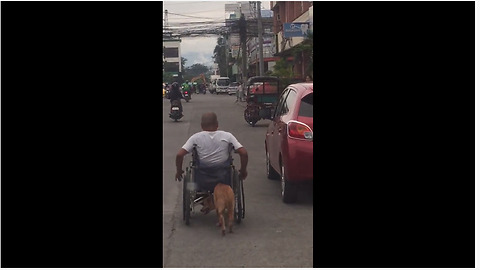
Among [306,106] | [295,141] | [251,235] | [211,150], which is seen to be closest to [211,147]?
[211,150]

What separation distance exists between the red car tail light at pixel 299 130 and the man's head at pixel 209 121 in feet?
3.94

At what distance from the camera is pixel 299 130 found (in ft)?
23.3

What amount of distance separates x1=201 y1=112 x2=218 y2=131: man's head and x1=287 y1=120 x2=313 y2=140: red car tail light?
1201mm

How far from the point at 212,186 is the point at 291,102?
6.41 feet

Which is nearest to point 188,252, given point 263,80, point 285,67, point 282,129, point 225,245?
point 225,245

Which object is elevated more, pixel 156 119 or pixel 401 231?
pixel 156 119

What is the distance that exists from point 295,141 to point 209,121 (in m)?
1.29

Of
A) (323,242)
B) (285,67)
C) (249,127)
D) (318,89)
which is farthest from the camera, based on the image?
(285,67)

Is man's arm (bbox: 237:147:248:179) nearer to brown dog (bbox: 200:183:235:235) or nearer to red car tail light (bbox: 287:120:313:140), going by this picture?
brown dog (bbox: 200:183:235:235)

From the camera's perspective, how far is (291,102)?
7.75 meters

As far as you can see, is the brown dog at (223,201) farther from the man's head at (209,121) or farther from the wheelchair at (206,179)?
the man's head at (209,121)

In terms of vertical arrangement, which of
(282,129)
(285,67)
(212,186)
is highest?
(285,67)

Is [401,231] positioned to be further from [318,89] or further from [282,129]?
[282,129]

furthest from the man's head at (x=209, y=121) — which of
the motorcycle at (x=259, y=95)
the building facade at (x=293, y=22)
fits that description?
the building facade at (x=293, y=22)
